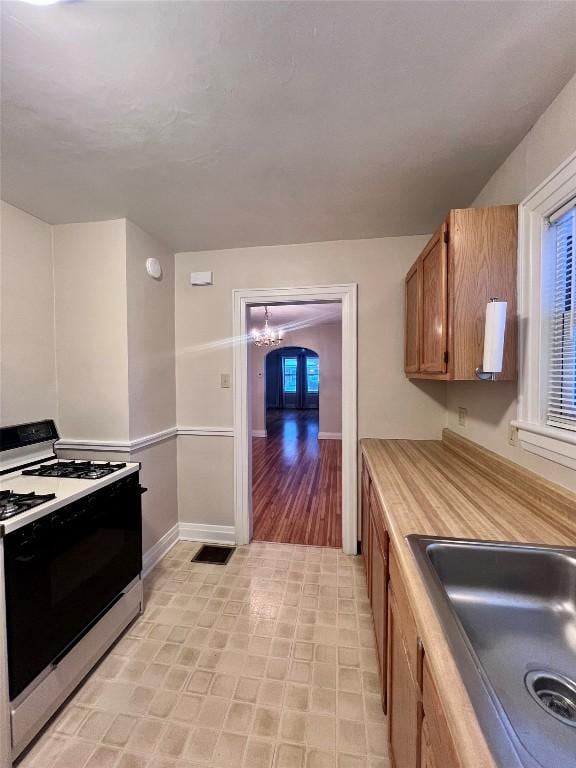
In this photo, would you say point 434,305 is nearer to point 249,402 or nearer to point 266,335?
point 249,402

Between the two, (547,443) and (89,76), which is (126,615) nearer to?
(547,443)

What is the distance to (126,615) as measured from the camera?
1778 mm

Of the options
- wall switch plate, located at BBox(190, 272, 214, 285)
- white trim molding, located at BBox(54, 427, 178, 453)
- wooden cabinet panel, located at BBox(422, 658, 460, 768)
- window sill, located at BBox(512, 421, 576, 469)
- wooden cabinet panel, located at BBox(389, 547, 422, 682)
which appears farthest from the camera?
wall switch plate, located at BBox(190, 272, 214, 285)

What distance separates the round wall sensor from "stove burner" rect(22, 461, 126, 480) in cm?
139

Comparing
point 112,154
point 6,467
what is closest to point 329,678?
point 6,467

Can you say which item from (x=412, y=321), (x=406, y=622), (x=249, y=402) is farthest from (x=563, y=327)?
(x=249, y=402)

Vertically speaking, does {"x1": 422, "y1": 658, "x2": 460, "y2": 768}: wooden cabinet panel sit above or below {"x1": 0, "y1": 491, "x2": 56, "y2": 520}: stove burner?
below

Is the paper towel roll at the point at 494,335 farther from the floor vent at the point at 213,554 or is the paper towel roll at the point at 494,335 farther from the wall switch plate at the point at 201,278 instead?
the floor vent at the point at 213,554

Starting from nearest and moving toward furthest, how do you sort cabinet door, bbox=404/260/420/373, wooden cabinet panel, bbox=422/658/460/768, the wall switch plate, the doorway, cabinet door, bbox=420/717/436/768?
wooden cabinet panel, bbox=422/658/460/768 < cabinet door, bbox=420/717/436/768 < cabinet door, bbox=404/260/420/373 < the wall switch plate < the doorway

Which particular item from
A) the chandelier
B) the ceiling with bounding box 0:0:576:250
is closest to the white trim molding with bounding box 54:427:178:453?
the ceiling with bounding box 0:0:576:250

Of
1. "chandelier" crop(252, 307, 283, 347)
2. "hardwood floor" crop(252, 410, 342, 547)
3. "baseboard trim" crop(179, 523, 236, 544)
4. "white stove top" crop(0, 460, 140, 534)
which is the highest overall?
"chandelier" crop(252, 307, 283, 347)

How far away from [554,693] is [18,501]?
1.84 m

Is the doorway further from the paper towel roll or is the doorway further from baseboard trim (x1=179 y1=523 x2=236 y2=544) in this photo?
the paper towel roll

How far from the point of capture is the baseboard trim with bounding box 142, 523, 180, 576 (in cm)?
230
